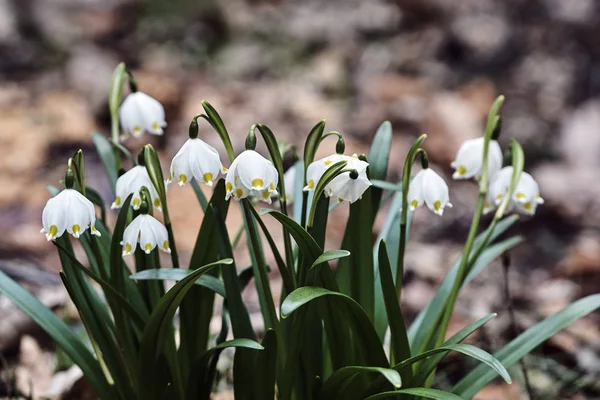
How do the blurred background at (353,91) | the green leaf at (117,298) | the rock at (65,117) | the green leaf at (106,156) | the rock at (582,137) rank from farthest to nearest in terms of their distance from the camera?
the rock at (582,137) → the rock at (65,117) → the blurred background at (353,91) → the green leaf at (106,156) → the green leaf at (117,298)

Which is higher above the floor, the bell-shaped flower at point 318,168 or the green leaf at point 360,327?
the bell-shaped flower at point 318,168

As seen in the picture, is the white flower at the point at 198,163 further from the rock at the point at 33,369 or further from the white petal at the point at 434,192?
the rock at the point at 33,369

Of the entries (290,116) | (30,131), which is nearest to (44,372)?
(30,131)

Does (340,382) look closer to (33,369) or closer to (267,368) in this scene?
(267,368)

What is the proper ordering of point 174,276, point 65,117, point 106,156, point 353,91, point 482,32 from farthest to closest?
point 482,32 → point 353,91 → point 65,117 → point 106,156 → point 174,276

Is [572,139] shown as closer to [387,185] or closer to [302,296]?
[387,185]

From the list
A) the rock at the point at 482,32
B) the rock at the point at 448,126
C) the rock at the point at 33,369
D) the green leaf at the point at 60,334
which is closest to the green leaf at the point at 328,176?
the green leaf at the point at 60,334

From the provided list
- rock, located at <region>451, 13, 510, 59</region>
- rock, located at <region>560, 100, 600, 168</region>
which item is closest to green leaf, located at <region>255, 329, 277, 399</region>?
rock, located at <region>560, 100, 600, 168</region>

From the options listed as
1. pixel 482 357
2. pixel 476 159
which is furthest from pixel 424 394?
pixel 476 159

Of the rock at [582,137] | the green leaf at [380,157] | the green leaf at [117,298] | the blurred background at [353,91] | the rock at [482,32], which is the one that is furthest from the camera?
the rock at [482,32]
